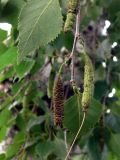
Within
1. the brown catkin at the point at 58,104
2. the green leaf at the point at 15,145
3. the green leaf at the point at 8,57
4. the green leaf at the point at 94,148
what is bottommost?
the green leaf at the point at 94,148

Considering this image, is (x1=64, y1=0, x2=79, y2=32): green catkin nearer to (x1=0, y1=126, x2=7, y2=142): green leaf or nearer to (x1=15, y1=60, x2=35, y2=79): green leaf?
(x1=15, y1=60, x2=35, y2=79): green leaf

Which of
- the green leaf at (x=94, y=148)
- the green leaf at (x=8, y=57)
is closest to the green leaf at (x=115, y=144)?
the green leaf at (x=94, y=148)

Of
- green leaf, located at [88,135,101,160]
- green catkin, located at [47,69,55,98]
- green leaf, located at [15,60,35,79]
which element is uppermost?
green leaf, located at [15,60,35,79]

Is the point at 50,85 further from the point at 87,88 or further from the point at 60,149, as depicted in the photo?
the point at 87,88

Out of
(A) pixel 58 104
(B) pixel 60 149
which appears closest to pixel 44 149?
(B) pixel 60 149

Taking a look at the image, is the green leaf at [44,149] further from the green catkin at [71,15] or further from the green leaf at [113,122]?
the green catkin at [71,15]

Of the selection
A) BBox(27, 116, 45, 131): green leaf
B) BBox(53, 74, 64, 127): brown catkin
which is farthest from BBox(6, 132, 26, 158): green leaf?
BBox(53, 74, 64, 127): brown catkin

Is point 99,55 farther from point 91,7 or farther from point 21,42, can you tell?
point 21,42
